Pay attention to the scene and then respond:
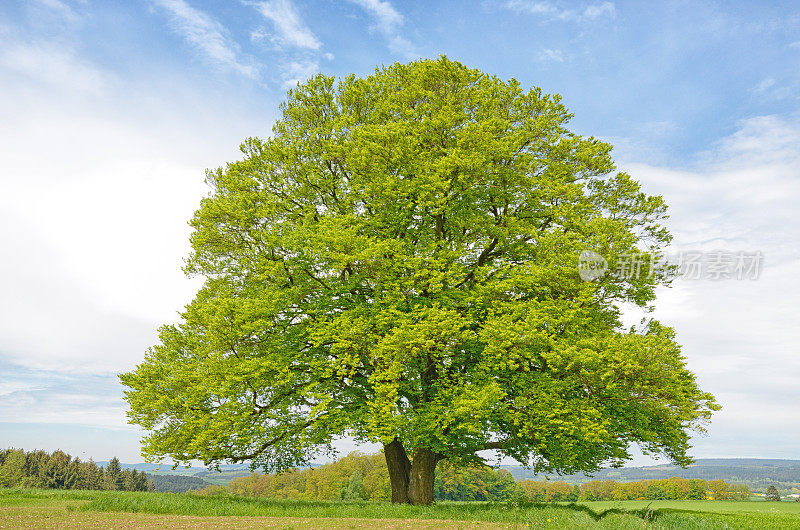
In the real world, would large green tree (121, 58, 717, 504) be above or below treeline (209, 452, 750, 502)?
above

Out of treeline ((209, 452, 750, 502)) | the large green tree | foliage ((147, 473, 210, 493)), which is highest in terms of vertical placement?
the large green tree

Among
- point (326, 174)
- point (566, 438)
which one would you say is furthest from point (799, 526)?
point (326, 174)

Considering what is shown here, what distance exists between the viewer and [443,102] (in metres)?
24.0

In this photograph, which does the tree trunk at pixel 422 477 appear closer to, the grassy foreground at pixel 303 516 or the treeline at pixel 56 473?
the grassy foreground at pixel 303 516

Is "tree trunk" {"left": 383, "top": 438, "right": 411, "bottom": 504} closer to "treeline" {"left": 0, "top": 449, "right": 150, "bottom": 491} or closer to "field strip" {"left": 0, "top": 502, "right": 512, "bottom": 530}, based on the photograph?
"field strip" {"left": 0, "top": 502, "right": 512, "bottom": 530}

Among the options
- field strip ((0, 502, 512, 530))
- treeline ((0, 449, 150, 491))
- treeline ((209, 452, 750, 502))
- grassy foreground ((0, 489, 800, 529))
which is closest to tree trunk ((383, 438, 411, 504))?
grassy foreground ((0, 489, 800, 529))

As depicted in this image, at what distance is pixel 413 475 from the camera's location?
2234cm

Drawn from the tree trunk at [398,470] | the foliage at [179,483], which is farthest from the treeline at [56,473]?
the tree trunk at [398,470]

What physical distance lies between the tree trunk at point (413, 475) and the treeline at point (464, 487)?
2893 centimetres

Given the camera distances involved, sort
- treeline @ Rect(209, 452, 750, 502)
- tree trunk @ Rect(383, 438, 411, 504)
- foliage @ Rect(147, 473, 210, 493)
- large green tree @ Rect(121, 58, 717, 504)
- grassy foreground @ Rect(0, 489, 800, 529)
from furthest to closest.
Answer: foliage @ Rect(147, 473, 210, 493), treeline @ Rect(209, 452, 750, 502), tree trunk @ Rect(383, 438, 411, 504), large green tree @ Rect(121, 58, 717, 504), grassy foreground @ Rect(0, 489, 800, 529)

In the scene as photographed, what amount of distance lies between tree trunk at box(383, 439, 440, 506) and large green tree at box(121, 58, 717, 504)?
0.09m

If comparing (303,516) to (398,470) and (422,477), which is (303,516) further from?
(398,470)

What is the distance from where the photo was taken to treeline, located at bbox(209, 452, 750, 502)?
54.1 meters

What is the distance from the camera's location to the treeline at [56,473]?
6134 cm
